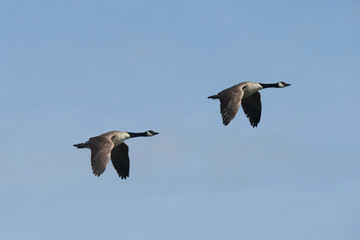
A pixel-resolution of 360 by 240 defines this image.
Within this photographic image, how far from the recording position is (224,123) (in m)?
52.4

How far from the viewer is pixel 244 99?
60281 millimetres

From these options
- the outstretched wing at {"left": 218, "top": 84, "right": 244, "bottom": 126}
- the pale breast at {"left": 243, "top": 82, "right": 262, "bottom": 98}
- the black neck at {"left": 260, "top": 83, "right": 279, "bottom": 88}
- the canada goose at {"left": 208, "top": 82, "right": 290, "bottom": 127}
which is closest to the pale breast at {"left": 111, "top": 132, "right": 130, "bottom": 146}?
the canada goose at {"left": 208, "top": 82, "right": 290, "bottom": 127}

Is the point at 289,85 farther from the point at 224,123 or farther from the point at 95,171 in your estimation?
the point at 95,171

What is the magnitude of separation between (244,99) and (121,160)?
9722 mm

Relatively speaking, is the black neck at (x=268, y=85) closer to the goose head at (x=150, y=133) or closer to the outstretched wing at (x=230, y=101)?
the outstretched wing at (x=230, y=101)

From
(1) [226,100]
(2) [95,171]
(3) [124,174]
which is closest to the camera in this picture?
(2) [95,171]

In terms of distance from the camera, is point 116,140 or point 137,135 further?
point 137,135

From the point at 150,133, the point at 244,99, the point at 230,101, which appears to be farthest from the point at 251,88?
the point at 150,133

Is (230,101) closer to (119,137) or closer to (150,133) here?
(119,137)

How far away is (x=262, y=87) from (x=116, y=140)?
1097cm

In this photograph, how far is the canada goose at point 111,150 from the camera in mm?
51781

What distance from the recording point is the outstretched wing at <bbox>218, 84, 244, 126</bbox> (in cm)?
5297

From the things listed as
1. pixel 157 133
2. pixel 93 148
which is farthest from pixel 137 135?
pixel 93 148

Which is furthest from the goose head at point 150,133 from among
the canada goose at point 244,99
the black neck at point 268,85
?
the black neck at point 268,85
